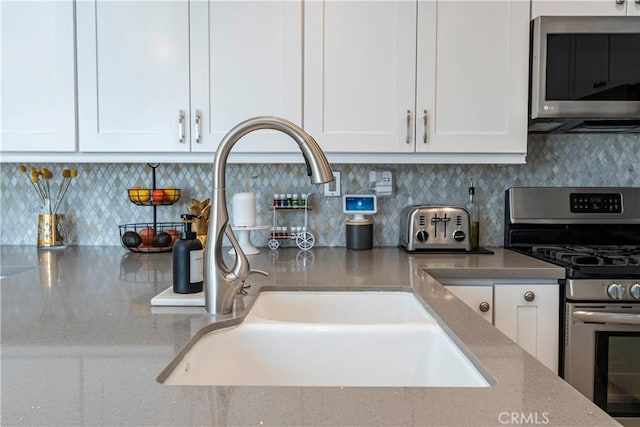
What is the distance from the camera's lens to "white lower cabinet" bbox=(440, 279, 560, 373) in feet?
5.33

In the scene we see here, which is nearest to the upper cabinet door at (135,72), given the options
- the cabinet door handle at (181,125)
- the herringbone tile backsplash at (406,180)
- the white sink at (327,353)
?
the cabinet door handle at (181,125)

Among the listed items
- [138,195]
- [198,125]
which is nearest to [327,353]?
[198,125]

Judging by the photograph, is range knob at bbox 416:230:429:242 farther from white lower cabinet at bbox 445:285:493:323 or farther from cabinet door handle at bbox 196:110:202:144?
cabinet door handle at bbox 196:110:202:144

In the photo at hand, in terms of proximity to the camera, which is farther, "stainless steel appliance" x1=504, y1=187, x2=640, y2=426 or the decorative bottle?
the decorative bottle

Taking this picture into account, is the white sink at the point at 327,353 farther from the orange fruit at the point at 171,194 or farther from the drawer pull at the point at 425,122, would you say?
the orange fruit at the point at 171,194

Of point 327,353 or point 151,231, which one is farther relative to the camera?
point 151,231

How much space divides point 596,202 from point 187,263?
1.82 metres

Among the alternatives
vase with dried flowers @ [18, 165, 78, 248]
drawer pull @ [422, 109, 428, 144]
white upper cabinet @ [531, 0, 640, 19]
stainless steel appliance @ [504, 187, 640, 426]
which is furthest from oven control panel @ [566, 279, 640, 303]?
vase with dried flowers @ [18, 165, 78, 248]

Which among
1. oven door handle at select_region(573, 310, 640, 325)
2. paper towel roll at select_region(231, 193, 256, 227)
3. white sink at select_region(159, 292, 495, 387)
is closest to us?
white sink at select_region(159, 292, 495, 387)

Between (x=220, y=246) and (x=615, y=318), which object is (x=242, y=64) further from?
(x=615, y=318)

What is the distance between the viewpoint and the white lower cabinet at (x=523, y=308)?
1.62m

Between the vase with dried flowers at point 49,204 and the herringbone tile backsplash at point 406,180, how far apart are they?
0.07 metres

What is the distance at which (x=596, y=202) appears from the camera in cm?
209

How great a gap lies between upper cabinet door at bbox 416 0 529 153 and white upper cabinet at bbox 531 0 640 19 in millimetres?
57
